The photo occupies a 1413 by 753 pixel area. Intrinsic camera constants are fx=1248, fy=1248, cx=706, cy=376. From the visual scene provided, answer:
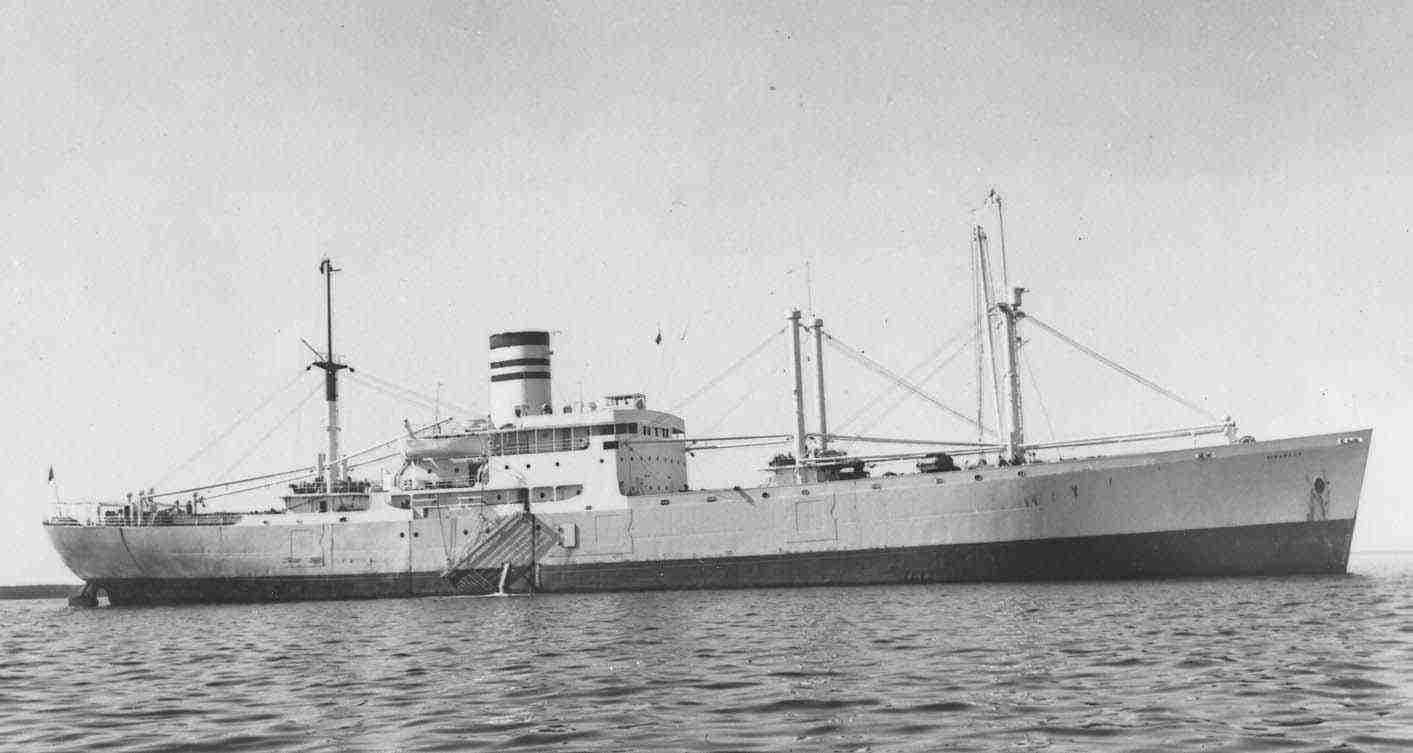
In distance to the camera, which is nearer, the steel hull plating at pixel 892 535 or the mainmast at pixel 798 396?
the steel hull plating at pixel 892 535

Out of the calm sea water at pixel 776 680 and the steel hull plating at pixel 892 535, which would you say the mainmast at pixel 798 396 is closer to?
the steel hull plating at pixel 892 535

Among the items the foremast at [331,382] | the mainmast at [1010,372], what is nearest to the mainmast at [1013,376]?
the mainmast at [1010,372]

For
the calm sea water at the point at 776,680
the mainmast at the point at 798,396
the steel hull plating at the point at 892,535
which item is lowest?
the calm sea water at the point at 776,680

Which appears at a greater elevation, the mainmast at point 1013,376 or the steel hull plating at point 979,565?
the mainmast at point 1013,376

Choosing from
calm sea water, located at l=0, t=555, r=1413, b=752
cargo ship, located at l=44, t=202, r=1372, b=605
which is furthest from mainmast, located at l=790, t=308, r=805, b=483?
calm sea water, located at l=0, t=555, r=1413, b=752

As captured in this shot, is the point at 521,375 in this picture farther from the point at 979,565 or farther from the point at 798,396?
the point at 979,565

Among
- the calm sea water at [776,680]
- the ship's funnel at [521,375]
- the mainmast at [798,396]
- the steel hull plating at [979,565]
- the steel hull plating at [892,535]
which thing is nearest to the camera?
the calm sea water at [776,680]

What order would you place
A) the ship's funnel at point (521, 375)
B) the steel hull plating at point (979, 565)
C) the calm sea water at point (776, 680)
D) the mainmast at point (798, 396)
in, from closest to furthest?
the calm sea water at point (776, 680)
the steel hull plating at point (979, 565)
the mainmast at point (798, 396)
the ship's funnel at point (521, 375)
